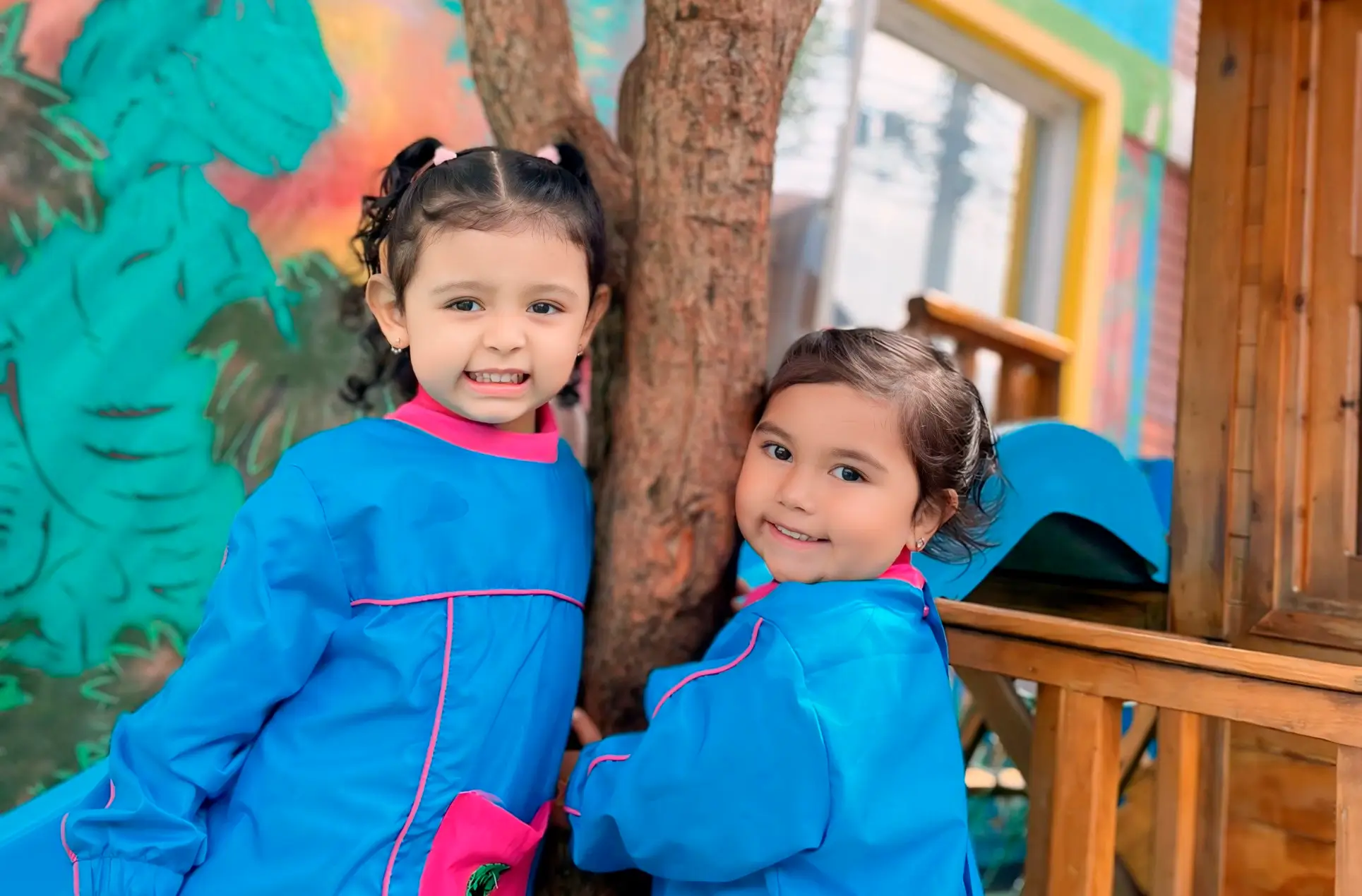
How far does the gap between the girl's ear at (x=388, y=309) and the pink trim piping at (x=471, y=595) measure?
318 millimetres

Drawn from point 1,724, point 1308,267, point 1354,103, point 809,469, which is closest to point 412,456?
point 809,469

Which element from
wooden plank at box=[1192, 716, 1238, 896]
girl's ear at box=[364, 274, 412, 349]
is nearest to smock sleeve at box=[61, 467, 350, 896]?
girl's ear at box=[364, 274, 412, 349]

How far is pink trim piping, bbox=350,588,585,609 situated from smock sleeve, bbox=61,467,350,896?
0.14 feet

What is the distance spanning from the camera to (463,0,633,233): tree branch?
1.50m

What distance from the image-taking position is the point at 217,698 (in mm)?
1102

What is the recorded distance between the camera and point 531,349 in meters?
1.25

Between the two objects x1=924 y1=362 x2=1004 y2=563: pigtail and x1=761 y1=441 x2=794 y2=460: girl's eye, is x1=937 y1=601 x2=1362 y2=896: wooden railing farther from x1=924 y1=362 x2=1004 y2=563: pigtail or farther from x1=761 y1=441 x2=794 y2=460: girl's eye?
x1=761 y1=441 x2=794 y2=460: girl's eye

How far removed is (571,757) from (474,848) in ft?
0.78

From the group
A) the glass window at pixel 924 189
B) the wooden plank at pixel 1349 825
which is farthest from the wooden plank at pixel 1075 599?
the glass window at pixel 924 189

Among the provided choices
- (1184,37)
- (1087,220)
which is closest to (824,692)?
(1087,220)

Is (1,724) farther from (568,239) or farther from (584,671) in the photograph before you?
(568,239)

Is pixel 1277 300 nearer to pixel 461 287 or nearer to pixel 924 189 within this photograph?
pixel 461 287

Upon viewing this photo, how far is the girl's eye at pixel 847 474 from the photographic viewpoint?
1.29m

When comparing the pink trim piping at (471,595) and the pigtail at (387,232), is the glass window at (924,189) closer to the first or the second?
the pigtail at (387,232)
